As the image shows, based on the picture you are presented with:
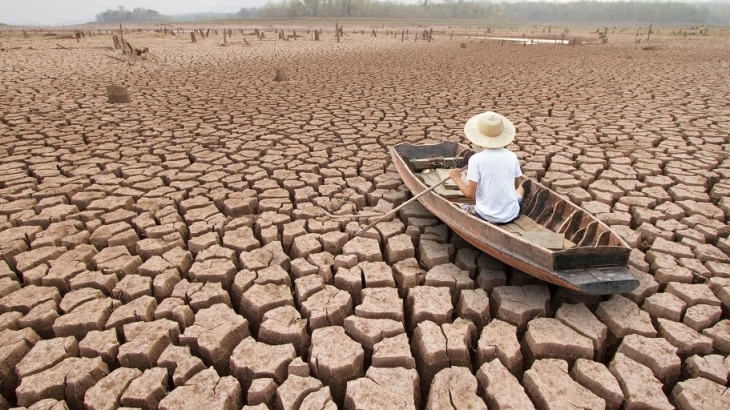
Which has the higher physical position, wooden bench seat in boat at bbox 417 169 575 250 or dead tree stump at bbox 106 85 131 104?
dead tree stump at bbox 106 85 131 104

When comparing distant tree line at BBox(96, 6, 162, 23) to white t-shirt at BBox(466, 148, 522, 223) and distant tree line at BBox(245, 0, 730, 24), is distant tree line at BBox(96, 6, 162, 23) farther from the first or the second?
white t-shirt at BBox(466, 148, 522, 223)

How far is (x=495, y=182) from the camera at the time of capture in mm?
2988

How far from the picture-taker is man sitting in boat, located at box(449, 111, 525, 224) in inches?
117

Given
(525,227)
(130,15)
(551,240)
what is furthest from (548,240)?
(130,15)

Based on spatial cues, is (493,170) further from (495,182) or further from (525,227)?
(525,227)

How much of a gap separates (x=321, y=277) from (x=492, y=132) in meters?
1.57

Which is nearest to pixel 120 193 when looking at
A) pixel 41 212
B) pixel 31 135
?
pixel 41 212

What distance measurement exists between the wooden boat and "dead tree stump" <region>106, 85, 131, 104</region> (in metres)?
6.10

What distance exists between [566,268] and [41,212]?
4149 mm

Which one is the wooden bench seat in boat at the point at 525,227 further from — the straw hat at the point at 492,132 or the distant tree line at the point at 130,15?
the distant tree line at the point at 130,15

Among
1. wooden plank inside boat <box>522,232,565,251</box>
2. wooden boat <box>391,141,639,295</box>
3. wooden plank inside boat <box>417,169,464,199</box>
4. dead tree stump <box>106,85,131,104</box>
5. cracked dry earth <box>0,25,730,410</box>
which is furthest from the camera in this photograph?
dead tree stump <box>106,85,131,104</box>

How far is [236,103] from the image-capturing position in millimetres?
7750

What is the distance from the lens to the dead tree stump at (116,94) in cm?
740

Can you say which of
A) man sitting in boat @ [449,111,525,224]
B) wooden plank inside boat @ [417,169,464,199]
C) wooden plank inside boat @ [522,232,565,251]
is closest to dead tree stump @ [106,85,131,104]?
wooden plank inside boat @ [417,169,464,199]
